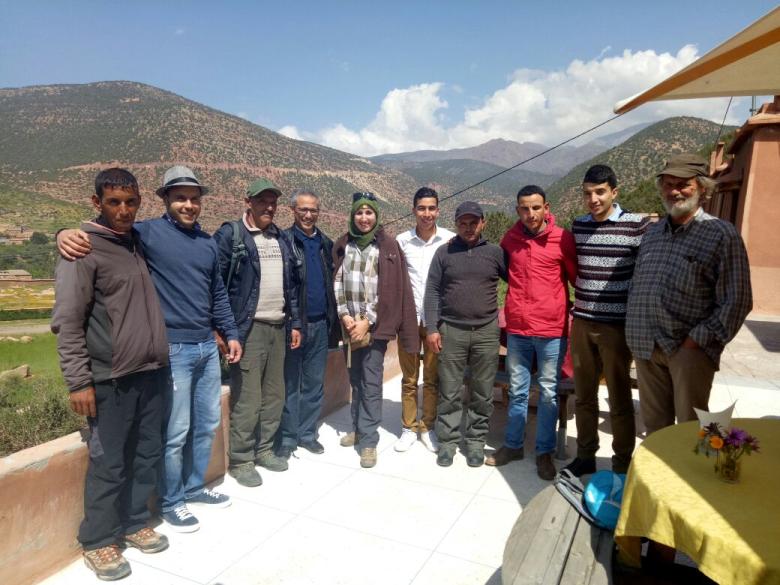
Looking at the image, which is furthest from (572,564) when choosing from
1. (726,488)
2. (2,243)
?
(2,243)

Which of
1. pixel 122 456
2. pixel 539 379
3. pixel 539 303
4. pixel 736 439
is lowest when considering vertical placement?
pixel 122 456

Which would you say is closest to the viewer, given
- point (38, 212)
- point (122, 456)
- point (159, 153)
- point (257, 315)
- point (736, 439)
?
point (736, 439)

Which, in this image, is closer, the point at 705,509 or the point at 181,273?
the point at 705,509

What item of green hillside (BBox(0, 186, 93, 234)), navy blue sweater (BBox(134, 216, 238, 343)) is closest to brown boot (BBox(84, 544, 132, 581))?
navy blue sweater (BBox(134, 216, 238, 343))

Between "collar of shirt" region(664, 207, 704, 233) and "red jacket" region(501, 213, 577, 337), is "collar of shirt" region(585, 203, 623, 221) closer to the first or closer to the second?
"red jacket" region(501, 213, 577, 337)

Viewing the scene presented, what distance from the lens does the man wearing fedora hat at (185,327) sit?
290 cm

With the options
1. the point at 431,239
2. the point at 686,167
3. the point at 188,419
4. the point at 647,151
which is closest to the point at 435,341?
the point at 431,239

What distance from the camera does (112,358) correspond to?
254 centimetres

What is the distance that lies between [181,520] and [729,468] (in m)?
2.73

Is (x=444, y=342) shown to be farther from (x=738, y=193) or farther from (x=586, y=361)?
(x=738, y=193)

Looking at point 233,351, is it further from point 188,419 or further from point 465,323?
point 465,323

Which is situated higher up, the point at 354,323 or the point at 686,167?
the point at 686,167

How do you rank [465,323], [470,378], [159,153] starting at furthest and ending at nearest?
[159,153], [470,378], [465,323]

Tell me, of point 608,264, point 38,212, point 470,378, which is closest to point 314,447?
point 470,378
